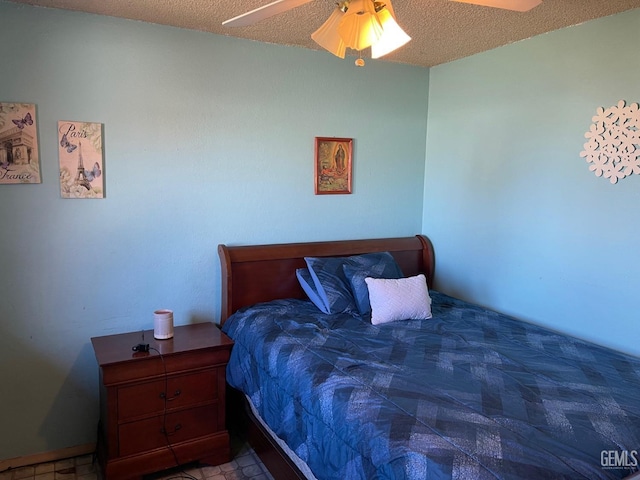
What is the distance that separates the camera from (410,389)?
185cm

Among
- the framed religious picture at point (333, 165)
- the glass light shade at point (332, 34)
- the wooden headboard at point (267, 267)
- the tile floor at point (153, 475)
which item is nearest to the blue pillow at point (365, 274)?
the wooden headboard at point (267, 267)

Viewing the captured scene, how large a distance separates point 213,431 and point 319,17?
2265 mm

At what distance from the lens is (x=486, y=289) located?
323cm

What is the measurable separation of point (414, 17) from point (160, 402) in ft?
7.69

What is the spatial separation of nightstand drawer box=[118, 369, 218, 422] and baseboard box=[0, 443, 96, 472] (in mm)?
568

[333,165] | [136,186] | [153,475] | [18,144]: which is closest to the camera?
[18,144]

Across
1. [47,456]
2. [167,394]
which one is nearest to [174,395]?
[167,394]

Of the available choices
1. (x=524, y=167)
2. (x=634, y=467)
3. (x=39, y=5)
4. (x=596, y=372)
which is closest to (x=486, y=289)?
(x=524, y=167)

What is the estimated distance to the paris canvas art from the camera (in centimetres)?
249

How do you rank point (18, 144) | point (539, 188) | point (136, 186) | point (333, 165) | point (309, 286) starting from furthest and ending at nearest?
point (333, 165)
point (309, 286)
point (539, 188)
point (136, 186)
point (18, 144)

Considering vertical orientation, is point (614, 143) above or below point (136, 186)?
above

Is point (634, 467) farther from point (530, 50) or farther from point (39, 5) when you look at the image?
point (39, 5)

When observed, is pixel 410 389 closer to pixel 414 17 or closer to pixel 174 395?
pixel 174 395

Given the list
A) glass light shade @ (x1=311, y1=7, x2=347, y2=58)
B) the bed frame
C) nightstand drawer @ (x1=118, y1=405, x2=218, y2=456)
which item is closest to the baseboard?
nightstand drawer @ (x1=118, y1=405, x2=218, y2=456)
